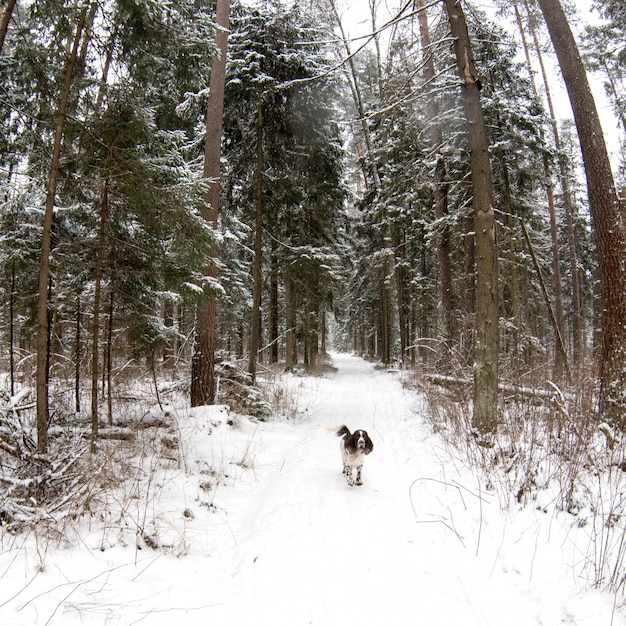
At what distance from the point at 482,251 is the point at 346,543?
15.0 ft

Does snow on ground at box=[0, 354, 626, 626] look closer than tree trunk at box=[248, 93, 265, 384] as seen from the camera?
Yes

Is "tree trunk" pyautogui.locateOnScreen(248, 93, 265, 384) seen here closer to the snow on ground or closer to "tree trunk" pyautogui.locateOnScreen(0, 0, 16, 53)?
the snow on ground

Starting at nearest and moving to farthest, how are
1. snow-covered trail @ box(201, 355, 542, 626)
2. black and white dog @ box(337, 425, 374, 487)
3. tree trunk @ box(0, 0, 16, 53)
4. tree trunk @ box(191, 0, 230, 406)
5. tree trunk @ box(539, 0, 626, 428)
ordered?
snow-covered trail @ box(201, 355, 542, 626)
tree trunk @ box(0, 0, 16, 53)
black and white dog @ box(337, 425, 374, 487)
tree trunk @ box(539, 0, 626, 428)
tree trunk @ box(191, 0, 230, 406)

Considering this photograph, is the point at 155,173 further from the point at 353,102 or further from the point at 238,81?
the point at 353,102

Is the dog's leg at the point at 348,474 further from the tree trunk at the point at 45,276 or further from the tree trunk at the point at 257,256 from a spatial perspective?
the tree trunk at the point at 257,256

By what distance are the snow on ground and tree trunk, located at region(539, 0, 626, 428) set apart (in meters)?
2.43

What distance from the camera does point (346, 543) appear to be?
354cm

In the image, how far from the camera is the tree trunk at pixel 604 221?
523cm

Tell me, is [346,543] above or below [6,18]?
below

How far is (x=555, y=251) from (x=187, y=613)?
19.6 metres

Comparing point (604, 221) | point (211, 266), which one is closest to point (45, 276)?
point (211, 266)

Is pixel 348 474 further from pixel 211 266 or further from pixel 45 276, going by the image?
pixel 211 266

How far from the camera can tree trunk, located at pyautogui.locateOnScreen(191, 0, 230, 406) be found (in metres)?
7.55

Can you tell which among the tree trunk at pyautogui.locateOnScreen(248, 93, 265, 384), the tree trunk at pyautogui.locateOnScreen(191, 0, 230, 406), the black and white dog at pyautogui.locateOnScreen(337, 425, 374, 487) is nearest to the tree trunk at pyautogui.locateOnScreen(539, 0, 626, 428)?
the black and white dog at pyautogui.locateOnScreen(337, 425, 374, 487)
